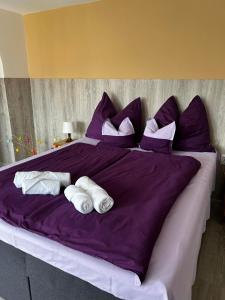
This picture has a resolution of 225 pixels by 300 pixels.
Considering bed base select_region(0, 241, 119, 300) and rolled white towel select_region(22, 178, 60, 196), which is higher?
rolled white towel select_region(22, 178, 60, 196)

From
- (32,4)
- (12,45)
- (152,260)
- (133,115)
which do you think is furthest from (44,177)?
(12,45)

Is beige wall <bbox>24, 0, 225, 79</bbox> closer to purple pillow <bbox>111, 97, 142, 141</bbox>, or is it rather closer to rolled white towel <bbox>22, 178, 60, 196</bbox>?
purple pillow <bbox>111, 97, 142, 141</bbox>

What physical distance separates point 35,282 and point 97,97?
2407 mm

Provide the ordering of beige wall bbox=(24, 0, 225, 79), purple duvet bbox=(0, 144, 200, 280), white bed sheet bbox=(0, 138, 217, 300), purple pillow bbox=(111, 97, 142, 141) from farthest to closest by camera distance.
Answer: purple pillow bbox=(111, 97, 142, 141), beige wall bbox=(24, 0, 225, 79), purple duvet bbox=(0, 144, 200, 280), white bed sheet bbox=(0, 138, 217, 300)

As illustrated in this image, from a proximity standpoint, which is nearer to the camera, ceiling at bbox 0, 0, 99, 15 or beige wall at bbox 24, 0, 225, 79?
beige wall at bbox 24, 0, 225, 79

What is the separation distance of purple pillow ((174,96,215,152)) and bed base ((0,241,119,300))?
185cm

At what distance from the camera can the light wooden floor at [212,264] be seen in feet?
5.52

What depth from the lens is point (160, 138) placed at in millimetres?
2525

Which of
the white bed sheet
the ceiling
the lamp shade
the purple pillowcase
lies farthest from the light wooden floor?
the ceiling

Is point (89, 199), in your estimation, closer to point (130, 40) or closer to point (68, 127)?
point (68, 127)

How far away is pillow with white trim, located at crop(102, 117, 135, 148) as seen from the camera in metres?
2.74

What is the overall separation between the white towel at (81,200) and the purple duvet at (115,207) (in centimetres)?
3

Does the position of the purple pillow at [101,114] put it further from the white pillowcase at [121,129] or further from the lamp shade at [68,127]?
the lamp shade at [68,127]

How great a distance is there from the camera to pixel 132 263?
1.03m
